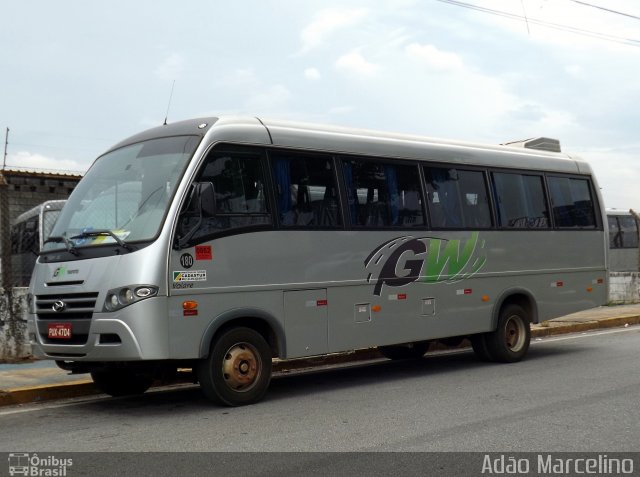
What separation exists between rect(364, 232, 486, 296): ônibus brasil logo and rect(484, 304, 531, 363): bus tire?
1.01 meters

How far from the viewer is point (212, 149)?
8094 millimetres

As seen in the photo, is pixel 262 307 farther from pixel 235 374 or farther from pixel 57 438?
pixel 57 438

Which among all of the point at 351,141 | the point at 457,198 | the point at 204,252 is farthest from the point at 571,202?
the point at 204,252

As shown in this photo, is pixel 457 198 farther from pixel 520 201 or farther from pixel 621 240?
pixel 621 240

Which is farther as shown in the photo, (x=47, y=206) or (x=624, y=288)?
(x=624, y=288)

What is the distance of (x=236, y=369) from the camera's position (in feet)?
26.6

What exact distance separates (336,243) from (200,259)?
1.92m

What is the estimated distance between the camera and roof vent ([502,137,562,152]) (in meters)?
13.2

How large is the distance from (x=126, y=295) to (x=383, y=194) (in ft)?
12.3

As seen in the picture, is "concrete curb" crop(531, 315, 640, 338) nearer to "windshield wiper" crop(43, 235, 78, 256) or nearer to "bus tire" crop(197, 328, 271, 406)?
"bus tire" crop(197, 328, 271, 406)

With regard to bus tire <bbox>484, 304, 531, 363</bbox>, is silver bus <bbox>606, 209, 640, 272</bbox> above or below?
above

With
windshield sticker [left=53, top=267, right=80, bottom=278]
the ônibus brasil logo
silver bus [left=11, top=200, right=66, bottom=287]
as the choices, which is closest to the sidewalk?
windshield sticker [left=53, top=267, right=80, bottom=278]

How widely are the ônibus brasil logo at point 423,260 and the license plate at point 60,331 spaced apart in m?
3.52

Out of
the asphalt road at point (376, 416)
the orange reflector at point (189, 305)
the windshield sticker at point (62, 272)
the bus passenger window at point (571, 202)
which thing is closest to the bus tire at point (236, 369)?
the asphalt road at point (376, 416)
